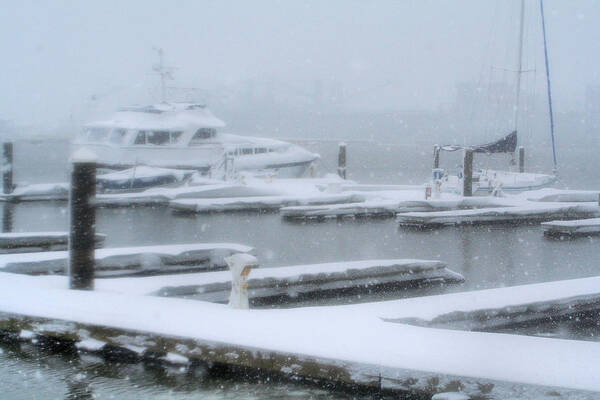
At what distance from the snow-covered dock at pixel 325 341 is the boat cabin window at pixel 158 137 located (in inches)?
849

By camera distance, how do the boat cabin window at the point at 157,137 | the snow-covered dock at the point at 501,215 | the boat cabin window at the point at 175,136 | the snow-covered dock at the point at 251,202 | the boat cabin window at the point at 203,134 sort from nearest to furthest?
the snow-covered dock at the point at 501,215, the snow-covered dock at the point at 251,202, the boat cabin window at the point at 157,137, the boat cabin window at the point at 175,136, the boat cabin window at the point at 203,134

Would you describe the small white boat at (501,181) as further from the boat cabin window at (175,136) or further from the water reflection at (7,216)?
the water reflection at (7,216)

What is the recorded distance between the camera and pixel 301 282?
871 centimetres

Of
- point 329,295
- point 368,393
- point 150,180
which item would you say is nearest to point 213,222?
point 150,180

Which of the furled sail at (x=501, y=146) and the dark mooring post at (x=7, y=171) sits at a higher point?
the furled sail at (x=501, y=146)

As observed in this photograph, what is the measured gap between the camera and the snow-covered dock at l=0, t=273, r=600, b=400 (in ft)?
16.5

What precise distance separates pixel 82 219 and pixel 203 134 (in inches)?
919

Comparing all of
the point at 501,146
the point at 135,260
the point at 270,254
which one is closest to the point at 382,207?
the point at 270,254

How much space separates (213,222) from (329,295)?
363 inches

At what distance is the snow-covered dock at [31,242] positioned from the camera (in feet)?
37.9

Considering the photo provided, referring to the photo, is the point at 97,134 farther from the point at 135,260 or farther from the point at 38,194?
the point at 135,260

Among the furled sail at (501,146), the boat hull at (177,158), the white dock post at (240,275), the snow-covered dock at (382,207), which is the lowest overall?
the snow-covered dock at (382,207)

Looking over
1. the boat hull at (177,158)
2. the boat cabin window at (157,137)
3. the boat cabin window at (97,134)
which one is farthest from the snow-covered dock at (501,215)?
the boat cabin window at (97,134)

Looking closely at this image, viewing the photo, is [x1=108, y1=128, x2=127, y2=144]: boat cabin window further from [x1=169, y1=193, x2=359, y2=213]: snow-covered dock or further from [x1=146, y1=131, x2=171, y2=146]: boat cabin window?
[x1=169, y1=193, x2=359, y2=213]: snow-covered dock
